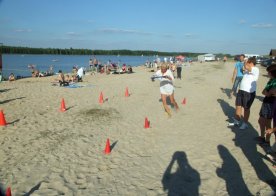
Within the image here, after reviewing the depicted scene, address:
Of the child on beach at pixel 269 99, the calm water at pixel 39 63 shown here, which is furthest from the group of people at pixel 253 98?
the calm water at pixel 39 63

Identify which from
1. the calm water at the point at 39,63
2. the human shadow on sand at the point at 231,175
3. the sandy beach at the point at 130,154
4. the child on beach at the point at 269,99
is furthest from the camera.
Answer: the calm water at the point at 39,63

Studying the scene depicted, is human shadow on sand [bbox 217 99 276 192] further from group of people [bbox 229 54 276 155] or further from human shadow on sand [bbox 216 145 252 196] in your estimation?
human shadow on sand [bbox 216 145 252 196]

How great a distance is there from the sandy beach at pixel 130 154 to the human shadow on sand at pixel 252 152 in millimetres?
17

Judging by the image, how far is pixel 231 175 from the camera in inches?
197

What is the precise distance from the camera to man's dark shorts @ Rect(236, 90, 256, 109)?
7.20 meters

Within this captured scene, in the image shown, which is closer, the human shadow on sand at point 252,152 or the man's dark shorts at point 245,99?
the human shadow on sand at point 252,152

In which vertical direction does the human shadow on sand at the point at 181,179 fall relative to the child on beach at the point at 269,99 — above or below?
below

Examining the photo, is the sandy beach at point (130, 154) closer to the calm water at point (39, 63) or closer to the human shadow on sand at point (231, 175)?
the human shadow on sand at point (231, 175)

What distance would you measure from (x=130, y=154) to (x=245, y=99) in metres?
3.54

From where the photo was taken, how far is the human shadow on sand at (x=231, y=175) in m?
4.51

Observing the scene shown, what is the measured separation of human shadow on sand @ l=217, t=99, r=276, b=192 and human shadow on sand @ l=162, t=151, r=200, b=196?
1231mm

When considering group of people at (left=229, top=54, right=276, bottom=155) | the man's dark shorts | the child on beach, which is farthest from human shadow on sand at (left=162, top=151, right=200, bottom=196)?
the man's dark shorts

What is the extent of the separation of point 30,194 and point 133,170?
191cm

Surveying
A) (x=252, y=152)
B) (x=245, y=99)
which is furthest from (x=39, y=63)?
(x=252, y=152)
